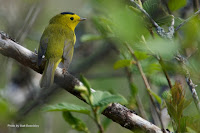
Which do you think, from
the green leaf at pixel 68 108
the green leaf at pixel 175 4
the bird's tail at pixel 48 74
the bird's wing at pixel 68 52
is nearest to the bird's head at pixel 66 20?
the bird's wing at pixel 68 52

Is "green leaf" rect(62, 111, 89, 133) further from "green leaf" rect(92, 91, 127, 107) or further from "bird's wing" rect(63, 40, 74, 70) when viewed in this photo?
"bird's wing" rect(63, 40, 74, 70)

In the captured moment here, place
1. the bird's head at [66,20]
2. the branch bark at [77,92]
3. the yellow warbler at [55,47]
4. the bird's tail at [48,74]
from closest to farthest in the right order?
the branch bark at [77,92] < the bird's tail at [48,74] < the yellow warbler at [55,47] < the bird's head at [66,20]

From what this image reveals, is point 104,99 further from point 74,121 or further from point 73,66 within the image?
point 73,66

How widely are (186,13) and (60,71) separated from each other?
2.21 meters

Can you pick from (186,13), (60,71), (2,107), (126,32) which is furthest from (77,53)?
(126,32)

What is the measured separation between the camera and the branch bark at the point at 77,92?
72.2 inches

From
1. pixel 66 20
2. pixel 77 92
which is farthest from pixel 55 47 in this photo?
pixel 77 92

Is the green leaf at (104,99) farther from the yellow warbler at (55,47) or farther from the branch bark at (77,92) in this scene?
the yellow warbler at (55,47)

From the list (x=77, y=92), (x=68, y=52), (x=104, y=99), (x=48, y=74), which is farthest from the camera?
(x=68, y=52)

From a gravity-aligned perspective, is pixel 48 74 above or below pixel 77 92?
below

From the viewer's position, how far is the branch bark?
1.83 m

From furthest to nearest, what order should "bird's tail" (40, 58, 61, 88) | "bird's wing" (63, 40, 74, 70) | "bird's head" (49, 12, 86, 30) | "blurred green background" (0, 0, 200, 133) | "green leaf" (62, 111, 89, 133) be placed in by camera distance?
1. "bird's head" (49, 12, 86, 30)
2. "bird's wing" (63, 40, 74, 70)
3. "bird's tail" (40, 58, 61, 88)
4. "blurred green background" (0, 0, 200, 133)
5. "green leaf" (62, 111, 89, 133)

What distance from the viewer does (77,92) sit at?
74.4 inches

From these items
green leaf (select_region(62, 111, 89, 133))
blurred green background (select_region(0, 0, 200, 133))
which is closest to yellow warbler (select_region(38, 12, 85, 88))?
blurred green background (select_region(0, 0, 200, 133))
